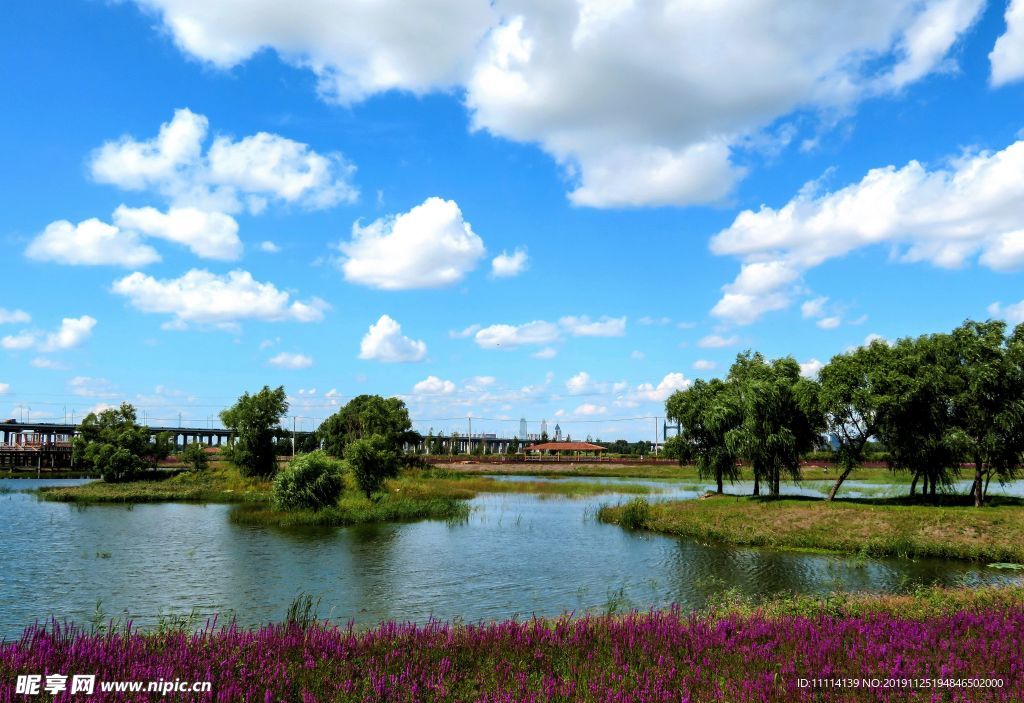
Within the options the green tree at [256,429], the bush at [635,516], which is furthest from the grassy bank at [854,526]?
the green tree at [256,429]

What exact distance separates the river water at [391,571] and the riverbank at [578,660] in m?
4.92

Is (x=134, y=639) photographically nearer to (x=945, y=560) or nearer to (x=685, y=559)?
(x=685, y=559)

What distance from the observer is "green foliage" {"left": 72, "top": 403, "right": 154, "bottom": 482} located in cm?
8419

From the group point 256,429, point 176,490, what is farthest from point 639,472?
point 176,490

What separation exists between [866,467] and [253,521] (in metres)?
130

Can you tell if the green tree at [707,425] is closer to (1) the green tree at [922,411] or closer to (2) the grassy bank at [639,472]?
(1) the green tree at [922,411]

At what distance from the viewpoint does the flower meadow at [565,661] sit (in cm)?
895

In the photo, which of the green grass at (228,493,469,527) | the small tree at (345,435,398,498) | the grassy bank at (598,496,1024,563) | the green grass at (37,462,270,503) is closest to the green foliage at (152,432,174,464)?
the green grass at (37,462,270,503)

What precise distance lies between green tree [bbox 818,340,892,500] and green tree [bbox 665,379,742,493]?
755 cm

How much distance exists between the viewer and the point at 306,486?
Result: 161 ft

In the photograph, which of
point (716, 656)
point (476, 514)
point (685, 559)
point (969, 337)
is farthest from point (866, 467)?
point (716, 656)

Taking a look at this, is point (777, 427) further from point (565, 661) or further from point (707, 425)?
point (565, 661)

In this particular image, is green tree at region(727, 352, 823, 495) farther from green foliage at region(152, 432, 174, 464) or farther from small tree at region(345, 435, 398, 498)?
green foliage at region(152, 432, 174, 464)

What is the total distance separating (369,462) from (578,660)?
46765 mm
